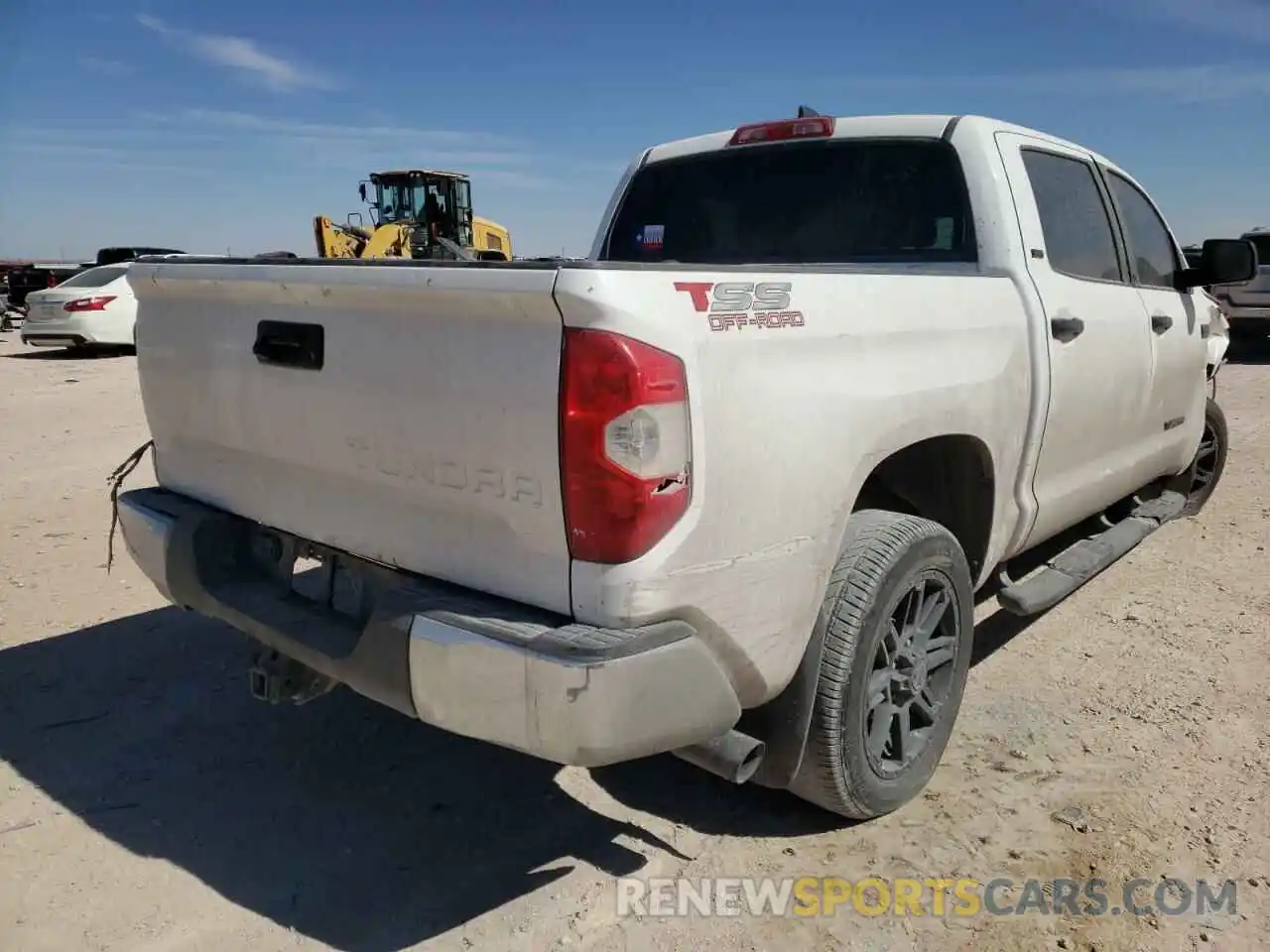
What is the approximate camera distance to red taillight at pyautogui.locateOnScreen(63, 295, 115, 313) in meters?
15.3

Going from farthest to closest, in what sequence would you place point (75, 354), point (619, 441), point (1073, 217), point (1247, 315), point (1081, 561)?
point (75, 354), point (1247, 315), point (1081, 561), point (1073, 217), point (619, 441)

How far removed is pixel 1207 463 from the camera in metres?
6.30

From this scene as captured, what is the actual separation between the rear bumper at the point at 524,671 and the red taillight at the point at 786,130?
2491 millimetres

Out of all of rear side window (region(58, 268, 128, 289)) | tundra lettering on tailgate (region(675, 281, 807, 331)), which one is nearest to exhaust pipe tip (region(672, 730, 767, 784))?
tundra lettering on tailgate (region(675, 281, 807, 331))

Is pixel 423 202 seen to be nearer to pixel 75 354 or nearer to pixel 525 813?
pixel 75 354

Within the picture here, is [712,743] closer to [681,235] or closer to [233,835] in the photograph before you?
[233,835]

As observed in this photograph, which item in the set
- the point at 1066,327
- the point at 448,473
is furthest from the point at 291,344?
the point at 1066,327

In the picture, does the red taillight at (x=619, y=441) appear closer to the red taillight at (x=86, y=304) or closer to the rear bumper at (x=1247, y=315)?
the rear bumper at (x=1247, y=315)

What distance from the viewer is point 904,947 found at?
244 cm

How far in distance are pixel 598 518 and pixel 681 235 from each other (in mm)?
2458

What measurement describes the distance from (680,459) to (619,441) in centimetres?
14

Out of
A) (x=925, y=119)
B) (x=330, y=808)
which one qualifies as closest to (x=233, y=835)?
(x=330, y=808)

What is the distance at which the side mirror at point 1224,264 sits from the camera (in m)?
4.71

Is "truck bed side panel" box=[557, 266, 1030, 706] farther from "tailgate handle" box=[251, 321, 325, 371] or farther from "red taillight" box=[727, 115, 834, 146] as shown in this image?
"red taillight" box=[727, 115, 834, 146]
